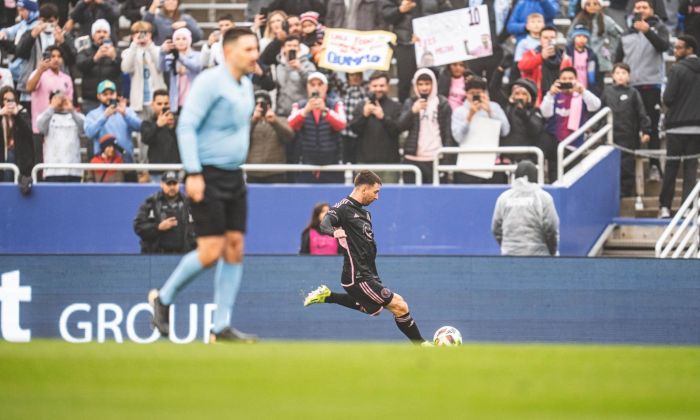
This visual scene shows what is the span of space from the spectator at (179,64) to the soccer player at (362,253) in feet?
17.6

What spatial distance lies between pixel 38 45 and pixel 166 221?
4216 millimetres

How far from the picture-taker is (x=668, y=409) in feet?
25.0

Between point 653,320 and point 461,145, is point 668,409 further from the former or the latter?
point 461,145

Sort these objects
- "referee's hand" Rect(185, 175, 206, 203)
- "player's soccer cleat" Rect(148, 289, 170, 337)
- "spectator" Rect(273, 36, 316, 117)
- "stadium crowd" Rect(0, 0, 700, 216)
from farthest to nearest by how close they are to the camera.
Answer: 1. "spectator" Rect(273, 36, 316, 117)
2. "stadium crowd" Rect(0, 0, 700, 216)
3. "player's soccer cleat" Rect(148, 289, 170, 337)
4. "referee's hand" Rect(185, 175, 206, 203)

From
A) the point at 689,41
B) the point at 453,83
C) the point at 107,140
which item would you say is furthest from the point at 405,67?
the point at 107,140

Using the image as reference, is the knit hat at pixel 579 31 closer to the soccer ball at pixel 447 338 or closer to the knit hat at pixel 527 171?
the knit hat at pixel 527 171

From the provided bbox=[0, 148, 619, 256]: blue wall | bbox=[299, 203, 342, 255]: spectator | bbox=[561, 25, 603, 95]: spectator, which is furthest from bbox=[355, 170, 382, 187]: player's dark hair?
bbox=[561, 25, 603, 95]: spectator

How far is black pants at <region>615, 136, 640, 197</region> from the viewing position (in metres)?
19.8

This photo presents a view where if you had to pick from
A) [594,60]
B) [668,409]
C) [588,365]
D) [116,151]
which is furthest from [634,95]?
[668,409]

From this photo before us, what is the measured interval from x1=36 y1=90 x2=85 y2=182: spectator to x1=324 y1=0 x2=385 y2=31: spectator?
3883 millimetres

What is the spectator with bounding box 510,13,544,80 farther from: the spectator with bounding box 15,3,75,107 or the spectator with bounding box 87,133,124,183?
the spectator with bounding box 15,3,75,107

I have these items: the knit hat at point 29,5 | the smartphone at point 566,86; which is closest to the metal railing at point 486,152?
the smartphone at point 566,86

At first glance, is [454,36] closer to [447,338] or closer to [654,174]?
[654,174]

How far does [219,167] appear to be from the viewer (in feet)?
32.7
